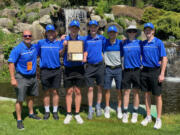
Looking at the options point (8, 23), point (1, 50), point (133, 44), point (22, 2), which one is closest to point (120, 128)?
point (133, 44)

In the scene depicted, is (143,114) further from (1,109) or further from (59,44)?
(1,109)

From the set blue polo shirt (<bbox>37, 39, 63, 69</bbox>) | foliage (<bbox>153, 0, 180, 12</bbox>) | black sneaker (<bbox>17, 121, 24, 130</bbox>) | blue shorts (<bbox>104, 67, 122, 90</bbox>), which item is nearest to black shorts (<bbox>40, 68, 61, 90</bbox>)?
blue polo shirt (<bbox>37, 39, 63, 69</bbox>)

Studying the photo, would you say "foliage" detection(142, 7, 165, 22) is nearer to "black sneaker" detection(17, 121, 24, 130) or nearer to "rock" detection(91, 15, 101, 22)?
"rock" detection(91, 15, 101, 22)

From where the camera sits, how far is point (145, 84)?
515 centimetres

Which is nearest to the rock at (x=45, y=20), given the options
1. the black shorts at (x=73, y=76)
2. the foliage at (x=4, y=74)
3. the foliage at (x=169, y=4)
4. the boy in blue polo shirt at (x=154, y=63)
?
the foliage at (x=4, y=74)

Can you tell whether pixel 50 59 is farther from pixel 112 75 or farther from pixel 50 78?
pixel 112 75

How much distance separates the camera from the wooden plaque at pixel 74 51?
16.4ft

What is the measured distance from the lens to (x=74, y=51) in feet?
16.4

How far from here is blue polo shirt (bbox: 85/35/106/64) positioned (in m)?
5.33

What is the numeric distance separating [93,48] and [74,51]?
586 mm

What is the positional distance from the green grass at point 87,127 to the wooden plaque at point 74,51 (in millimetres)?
1642

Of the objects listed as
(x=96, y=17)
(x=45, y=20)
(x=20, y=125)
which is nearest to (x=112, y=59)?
(x=20, y=125)

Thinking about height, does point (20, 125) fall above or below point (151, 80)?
below

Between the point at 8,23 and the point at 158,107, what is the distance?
Answer: 1860cm
